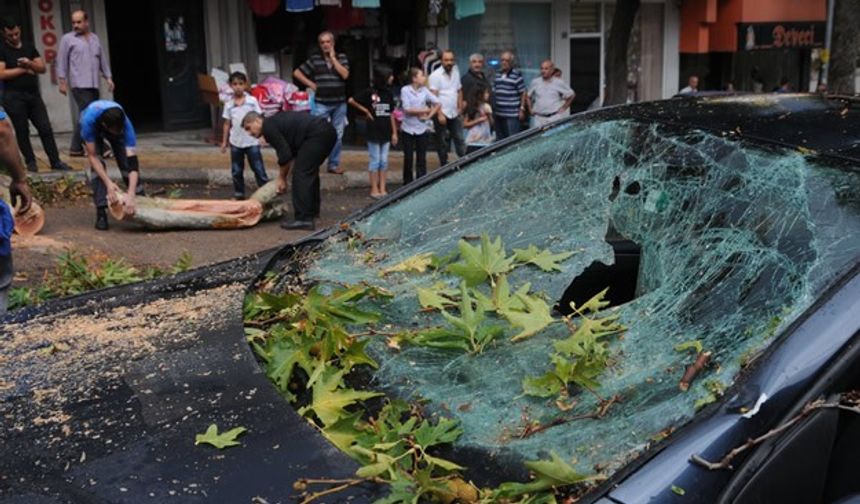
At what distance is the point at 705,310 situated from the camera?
2.35 metres

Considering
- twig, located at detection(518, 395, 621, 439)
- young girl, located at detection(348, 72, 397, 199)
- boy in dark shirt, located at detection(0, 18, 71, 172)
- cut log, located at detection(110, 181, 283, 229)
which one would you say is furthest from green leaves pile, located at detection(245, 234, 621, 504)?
boy in dark shirt, located at detection(0, 18, 71, 172)

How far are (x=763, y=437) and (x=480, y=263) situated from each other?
1.23 metres

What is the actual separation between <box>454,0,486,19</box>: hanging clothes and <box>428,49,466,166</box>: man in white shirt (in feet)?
8.54

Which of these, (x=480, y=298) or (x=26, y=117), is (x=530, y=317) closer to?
(x=480, y=298)

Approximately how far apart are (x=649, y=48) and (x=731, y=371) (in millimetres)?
16564

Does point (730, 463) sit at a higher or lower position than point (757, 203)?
lower

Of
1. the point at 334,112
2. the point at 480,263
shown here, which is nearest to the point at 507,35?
the point at 334,112

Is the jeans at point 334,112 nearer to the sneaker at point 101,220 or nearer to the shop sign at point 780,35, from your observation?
the sneaker at point 101,220

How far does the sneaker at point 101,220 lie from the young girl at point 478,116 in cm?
504

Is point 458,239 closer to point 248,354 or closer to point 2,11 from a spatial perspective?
point 248,354

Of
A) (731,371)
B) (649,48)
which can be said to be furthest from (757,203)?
(649,48)

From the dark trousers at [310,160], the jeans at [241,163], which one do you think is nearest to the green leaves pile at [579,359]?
the dark trousers at [310,160]

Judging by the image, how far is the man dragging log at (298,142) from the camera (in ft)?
30.2

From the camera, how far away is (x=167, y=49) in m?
15.0
